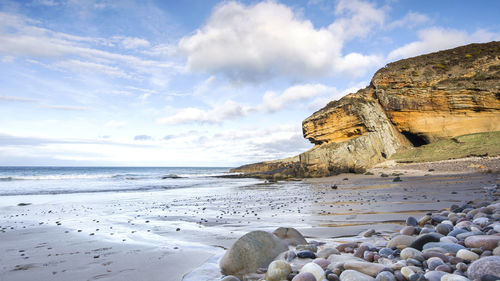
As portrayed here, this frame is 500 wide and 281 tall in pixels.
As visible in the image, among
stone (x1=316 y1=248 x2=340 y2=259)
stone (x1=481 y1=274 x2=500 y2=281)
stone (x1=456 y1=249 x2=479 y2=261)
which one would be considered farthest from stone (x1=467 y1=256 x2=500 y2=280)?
stone (x1=316 y1=248 x2=340 y2=259)

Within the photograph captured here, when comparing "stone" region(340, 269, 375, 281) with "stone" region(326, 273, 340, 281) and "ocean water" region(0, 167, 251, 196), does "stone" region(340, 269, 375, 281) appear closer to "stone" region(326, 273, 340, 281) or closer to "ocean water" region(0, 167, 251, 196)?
"stone" region(326, 273, 340, 281)

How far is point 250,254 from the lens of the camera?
275 cm

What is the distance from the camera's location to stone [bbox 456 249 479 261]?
2191 millimetres

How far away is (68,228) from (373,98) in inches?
954

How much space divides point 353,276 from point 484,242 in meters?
1.41

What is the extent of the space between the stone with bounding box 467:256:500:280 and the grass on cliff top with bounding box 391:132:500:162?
693 inches

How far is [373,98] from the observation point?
946 inches

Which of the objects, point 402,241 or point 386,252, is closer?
point 386,252

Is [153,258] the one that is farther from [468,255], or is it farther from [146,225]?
[468,255]

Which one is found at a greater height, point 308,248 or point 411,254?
point 411,254

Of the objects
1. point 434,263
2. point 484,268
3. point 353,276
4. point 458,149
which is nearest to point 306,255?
point 353,276

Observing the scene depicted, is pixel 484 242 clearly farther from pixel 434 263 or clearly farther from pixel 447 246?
pixel 434 263

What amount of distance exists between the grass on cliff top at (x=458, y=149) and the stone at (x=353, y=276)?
18054 mm

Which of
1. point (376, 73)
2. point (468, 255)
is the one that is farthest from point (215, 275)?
point (376, 73)
